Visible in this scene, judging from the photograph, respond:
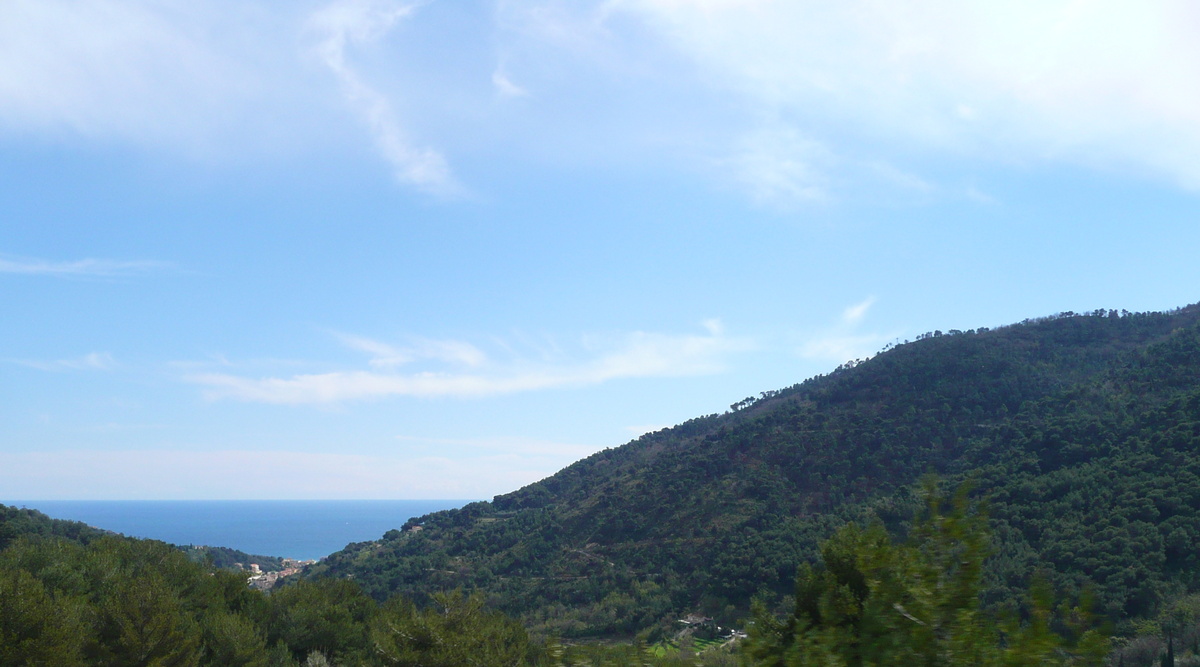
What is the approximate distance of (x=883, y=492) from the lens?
47.8 meters

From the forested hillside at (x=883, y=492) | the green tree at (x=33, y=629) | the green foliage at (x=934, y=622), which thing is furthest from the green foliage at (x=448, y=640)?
the forested hillside at (x=883, y=492)

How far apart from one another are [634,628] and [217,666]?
79.8 ft

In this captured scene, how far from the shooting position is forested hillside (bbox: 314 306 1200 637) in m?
30.6

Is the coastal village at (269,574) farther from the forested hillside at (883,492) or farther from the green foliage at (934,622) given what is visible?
the green foliage at (934,622)

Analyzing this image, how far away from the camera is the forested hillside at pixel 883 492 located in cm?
3061

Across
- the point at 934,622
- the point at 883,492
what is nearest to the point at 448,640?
the point at 934,622

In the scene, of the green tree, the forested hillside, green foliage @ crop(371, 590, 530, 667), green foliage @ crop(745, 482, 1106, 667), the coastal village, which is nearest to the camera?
green foliage @ crop(745, 482, 1106, 667)

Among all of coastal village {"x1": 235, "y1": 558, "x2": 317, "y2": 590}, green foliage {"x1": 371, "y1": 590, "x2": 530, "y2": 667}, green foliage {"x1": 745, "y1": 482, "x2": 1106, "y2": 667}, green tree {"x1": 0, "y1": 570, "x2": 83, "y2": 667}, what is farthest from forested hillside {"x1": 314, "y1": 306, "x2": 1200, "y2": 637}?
green tree {"x1": 0, "y1": 570, "x2": 83, "y2": 667}

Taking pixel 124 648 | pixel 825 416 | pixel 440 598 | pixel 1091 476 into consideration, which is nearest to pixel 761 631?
pixel 440 598

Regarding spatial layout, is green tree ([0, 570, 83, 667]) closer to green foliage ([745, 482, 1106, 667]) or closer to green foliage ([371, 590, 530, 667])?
green foliage ([371, 590, 530, 667])

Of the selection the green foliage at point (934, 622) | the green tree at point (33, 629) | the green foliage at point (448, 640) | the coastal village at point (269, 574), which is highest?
the green foliage at point (934, 622)

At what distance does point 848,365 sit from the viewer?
7994cm

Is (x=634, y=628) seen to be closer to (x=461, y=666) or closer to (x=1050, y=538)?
(x=1050, y=538)

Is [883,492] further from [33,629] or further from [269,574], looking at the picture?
[269,574]
